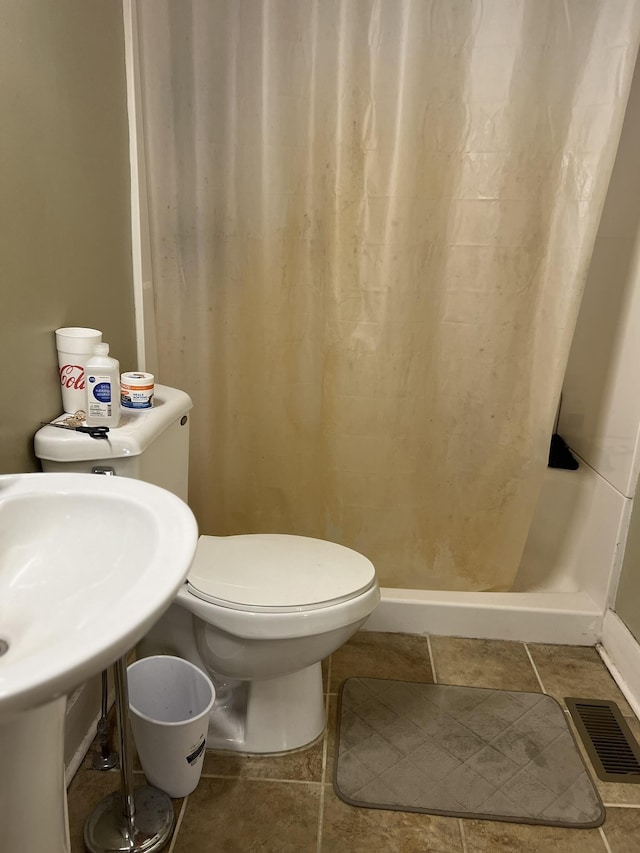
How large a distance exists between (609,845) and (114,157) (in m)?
1.75

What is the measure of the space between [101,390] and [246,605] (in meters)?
0.50

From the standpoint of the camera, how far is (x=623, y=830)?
123 centimetres

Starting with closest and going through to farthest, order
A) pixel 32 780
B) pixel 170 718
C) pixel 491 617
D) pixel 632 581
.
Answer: pixel 32 780 → pixel 170 718 → pixel 632 581 → pixel 491 617

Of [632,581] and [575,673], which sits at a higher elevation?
[632,581]

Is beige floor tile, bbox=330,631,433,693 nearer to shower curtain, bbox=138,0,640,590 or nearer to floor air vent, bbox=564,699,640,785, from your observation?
shower curtain, bbox=138,0,640,590

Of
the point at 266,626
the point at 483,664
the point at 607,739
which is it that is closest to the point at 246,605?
the point at 266,626

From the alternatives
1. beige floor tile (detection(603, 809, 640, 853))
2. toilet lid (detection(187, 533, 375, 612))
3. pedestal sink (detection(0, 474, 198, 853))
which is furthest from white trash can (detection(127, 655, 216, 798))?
beige floor tile (detection(603, 809, 640, 853))

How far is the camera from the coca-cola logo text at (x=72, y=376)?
1.19 metres

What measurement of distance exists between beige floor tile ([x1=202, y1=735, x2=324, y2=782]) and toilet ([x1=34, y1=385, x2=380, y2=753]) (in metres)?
0.02

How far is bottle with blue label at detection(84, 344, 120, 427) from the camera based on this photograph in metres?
1.12

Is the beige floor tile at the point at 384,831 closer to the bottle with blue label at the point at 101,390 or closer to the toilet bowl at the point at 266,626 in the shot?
the toilet bowl at the point at 266,626

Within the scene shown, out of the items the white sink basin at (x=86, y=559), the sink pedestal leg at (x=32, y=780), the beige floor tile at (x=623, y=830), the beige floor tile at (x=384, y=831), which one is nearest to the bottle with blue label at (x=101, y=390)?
the white sink basin at (x=86, y=559)

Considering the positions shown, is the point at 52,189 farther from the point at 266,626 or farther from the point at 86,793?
the point at 86,793

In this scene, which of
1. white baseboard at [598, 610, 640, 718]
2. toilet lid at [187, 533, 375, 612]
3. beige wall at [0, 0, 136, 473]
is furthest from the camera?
white baseboard at [598, 610, 640, 718]
